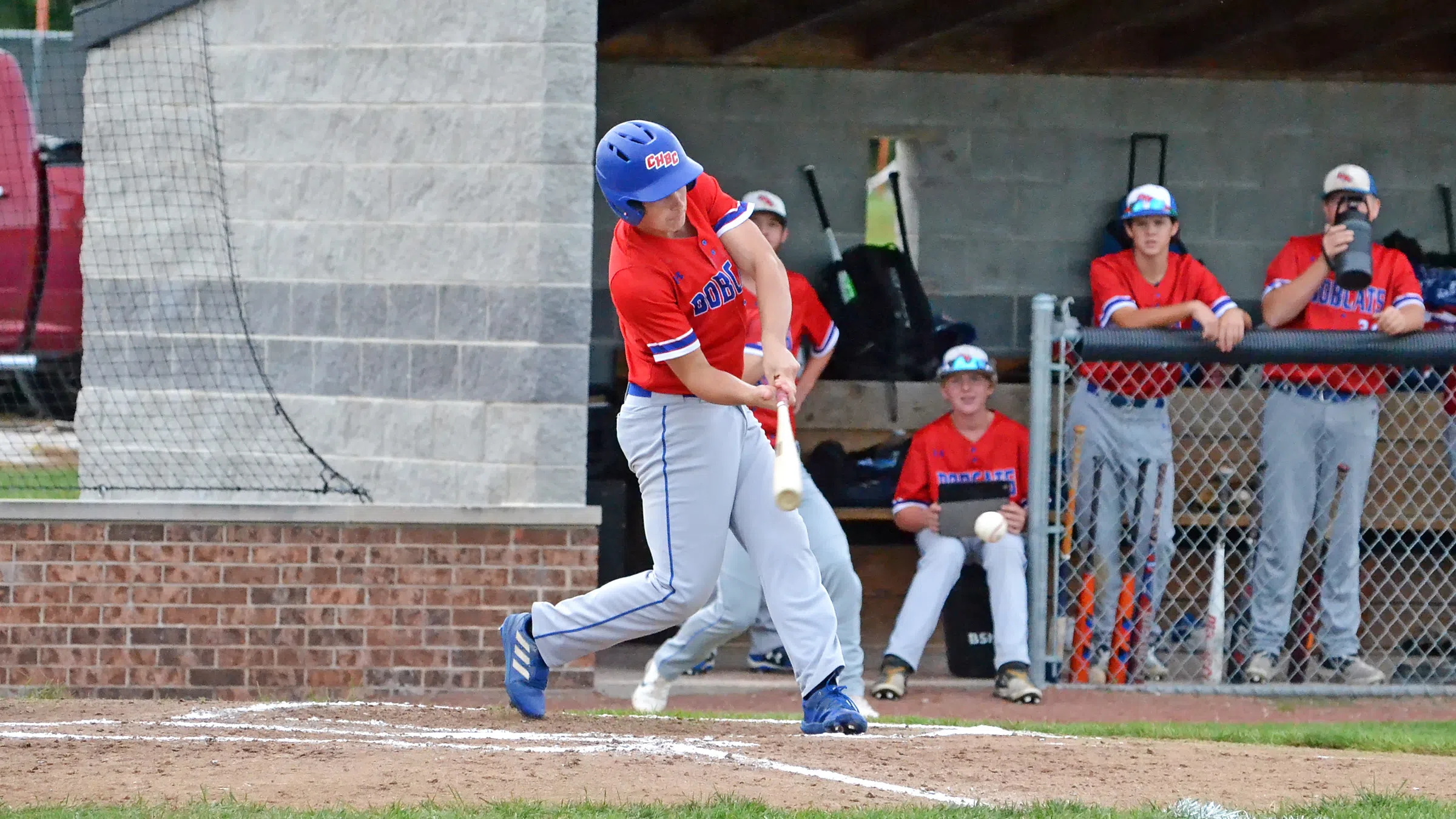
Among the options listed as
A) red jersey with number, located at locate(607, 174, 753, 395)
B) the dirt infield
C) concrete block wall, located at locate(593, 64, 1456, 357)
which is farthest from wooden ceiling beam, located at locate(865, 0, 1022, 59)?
the dirt infield

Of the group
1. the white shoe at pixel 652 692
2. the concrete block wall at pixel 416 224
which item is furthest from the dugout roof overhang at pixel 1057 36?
the white shoe at pixel 652 692

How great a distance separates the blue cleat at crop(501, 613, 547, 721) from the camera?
17.6 feet

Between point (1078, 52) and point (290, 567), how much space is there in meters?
5.44

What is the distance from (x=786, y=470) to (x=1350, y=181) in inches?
167

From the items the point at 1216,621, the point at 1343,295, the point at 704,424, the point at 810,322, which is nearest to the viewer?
the point at 704,424

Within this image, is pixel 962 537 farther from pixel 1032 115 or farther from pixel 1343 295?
pixel 1032 115

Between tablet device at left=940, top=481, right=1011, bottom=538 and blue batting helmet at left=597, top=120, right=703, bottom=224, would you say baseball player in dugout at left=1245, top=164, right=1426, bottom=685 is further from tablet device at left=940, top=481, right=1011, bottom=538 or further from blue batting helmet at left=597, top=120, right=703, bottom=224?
blue batting helmet at left=597, top=120, right=703, bottom=224

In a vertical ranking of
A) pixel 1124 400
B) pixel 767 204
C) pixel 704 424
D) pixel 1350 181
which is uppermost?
pixel 1350 181

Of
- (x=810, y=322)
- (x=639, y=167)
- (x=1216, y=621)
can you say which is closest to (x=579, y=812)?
(x=639, y=167)

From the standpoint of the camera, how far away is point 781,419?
4633mm

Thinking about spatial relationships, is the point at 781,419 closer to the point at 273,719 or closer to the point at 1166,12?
the point at 273,719

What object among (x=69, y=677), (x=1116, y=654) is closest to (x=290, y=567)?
(x=69, y=677)

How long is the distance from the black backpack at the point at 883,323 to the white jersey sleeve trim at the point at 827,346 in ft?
2.55

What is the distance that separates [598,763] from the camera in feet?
15.0
